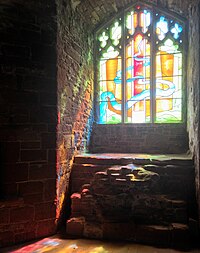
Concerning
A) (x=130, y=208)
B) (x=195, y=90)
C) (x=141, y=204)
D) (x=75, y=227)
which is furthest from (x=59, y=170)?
(x=195, y=90)

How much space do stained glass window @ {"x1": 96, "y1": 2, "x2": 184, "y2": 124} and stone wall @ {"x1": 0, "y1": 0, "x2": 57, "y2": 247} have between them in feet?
8.46

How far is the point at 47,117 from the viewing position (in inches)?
143

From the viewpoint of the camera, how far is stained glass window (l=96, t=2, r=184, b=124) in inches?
220

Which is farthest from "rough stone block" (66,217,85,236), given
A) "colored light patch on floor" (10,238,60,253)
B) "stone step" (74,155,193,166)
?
"stone step" (74,155,193,166)

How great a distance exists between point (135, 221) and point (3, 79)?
3.10 meters

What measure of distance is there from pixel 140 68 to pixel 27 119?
3568 mm

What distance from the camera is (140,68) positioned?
580cm

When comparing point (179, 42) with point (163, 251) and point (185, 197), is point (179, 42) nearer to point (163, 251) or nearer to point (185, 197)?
point (185, 197)

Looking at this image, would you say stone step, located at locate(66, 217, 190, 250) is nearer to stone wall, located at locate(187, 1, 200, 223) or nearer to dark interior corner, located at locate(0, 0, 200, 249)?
dark interior corner, located at locate(0, 0, 200, 249)

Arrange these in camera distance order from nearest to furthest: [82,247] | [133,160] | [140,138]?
[82,247] < [133,160] < [140,138]

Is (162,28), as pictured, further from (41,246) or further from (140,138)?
(41,246)

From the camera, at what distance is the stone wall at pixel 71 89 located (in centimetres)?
388

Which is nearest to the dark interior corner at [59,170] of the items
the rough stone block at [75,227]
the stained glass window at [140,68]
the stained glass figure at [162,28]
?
the rough stone block at [75,227]

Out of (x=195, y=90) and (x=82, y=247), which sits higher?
(x=195, y=90)
